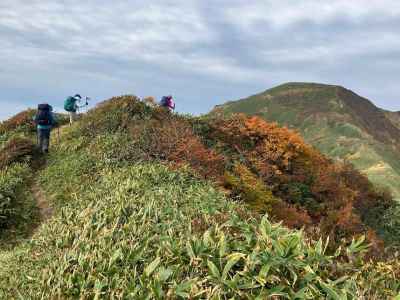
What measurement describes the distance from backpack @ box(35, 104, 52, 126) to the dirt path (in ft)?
13.7

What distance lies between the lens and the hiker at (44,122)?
22.2 meters

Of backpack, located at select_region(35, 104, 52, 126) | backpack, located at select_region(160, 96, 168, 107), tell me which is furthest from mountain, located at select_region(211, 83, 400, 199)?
backpack, located at select_region(35, 104, 52, 126)

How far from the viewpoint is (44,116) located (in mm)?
22250

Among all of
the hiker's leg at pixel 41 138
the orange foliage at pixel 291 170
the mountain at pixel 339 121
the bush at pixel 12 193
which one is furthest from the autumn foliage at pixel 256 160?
the mountain at pixel 339 121

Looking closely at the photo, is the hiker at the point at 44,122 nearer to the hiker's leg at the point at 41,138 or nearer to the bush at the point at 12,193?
the hiker's leg at the point at 41,138

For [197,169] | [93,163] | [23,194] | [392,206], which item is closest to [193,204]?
[197,169]

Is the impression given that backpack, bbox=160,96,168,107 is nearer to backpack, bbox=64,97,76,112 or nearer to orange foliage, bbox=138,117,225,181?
backpack, bbox=64,97,76,112

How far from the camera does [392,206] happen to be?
32188 mm

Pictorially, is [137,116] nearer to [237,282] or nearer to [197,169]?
[197,169]

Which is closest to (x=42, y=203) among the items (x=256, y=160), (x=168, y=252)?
(x=168, y=252)

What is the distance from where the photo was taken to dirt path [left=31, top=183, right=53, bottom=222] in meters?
15.9

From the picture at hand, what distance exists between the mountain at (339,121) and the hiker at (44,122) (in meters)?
46.0

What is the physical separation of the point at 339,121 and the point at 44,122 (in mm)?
89960

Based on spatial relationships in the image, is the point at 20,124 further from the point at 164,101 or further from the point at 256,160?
the point at 256,160
